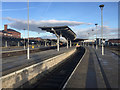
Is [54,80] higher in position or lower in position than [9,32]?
lower

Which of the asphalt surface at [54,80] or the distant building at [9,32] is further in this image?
the distant building at [9,32]

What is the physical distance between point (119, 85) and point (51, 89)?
20.1 ft

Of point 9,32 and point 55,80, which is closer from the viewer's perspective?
point 55,80

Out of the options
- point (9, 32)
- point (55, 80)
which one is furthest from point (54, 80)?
point (9, 32)

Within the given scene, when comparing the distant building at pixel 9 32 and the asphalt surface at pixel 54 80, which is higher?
the distant building at pixel 9 32

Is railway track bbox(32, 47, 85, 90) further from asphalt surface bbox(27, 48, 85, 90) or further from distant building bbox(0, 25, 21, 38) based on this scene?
distant building bbox(0, 25, 21, 38)

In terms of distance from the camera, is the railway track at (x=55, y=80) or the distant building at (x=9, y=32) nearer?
the railway track at (x=55, y=80)

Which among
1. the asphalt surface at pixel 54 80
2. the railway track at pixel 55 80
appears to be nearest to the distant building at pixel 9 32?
the railway track at pixel 55 80

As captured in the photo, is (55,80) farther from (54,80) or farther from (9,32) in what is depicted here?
(9,32)

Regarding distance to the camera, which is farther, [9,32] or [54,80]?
[9,32]

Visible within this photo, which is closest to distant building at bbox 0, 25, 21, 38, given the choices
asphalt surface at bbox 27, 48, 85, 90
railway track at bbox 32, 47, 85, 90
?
railway track at bbox 32, 47, 85, 90

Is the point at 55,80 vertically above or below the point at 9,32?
below

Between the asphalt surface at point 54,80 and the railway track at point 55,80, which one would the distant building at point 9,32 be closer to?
the railway track at point 55,80

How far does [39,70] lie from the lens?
1440 centimetres
